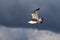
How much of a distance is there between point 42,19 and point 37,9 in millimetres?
5013

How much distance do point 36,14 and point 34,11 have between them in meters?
1.13

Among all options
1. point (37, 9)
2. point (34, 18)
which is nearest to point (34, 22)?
point (34, 18)

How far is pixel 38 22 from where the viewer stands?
9381 cm

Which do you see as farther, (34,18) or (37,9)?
(34,18)

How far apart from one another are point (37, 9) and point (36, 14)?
186 inches

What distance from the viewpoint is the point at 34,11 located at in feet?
307

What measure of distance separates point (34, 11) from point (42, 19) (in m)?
3.62

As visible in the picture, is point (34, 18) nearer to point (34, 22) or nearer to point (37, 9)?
point (34, 22)

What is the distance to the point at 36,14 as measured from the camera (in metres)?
93.6

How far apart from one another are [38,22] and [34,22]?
2.61 m

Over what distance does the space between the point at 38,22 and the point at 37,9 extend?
617 cm

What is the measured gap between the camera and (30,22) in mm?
94125

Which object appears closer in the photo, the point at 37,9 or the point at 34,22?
the point at 37,9
